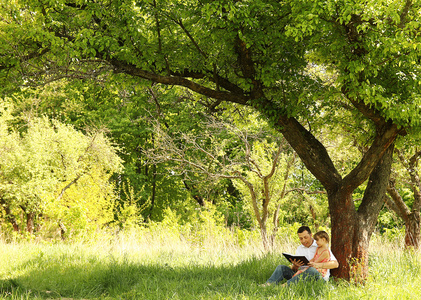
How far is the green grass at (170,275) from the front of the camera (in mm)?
5297

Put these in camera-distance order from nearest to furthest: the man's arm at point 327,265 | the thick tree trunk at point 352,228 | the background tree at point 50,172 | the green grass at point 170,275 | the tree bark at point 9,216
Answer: the green grass at point 170,275 < the man's arm at point 327,265 < the thick tree trunk at point 352,228 < the background tree at point 50,172 < the tree bark at point 9,216

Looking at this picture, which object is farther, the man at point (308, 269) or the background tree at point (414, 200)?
the background tree at point (414, 200)

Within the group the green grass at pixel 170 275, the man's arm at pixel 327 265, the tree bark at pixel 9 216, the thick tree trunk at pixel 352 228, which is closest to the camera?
the green grass at pixel 170 275

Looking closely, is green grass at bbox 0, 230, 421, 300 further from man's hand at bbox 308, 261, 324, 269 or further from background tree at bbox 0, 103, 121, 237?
background tree at bbox 0, 103, 121, 237

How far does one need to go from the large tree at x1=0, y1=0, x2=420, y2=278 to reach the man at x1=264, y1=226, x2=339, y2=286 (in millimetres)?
438

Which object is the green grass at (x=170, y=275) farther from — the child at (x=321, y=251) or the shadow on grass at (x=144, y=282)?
the child at (x=321, y=251)

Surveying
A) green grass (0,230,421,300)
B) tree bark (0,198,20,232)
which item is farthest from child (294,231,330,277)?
tree bark (0,198,20,232)

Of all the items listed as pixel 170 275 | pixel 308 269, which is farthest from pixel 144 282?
pixel 308 269

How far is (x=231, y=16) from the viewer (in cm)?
543

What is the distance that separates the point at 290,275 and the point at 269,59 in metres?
3.57

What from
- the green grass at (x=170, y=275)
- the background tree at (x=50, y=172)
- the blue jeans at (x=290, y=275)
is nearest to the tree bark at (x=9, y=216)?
the background tree at (x=50, y=172)

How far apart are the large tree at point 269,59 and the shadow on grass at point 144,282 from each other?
1518 millimetres

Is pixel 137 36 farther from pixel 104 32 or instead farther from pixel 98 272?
pixel 98 272

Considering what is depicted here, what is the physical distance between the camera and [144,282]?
6.07 metres
